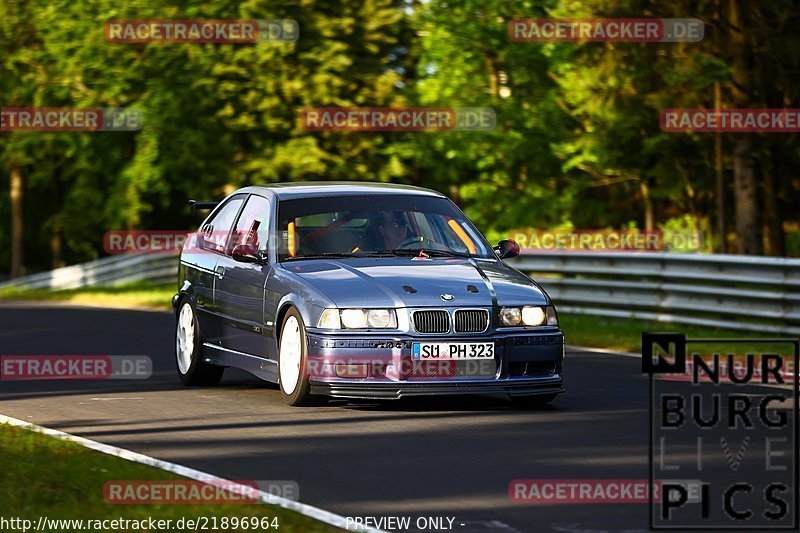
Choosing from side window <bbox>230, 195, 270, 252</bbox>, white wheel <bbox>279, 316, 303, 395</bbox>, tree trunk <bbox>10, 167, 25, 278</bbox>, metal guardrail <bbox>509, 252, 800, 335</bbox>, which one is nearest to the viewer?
white wheel <bbox>279, 316, 303, 395</bbox>

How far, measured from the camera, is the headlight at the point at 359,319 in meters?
10.9

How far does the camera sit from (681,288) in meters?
18.7

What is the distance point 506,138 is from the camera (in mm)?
38875

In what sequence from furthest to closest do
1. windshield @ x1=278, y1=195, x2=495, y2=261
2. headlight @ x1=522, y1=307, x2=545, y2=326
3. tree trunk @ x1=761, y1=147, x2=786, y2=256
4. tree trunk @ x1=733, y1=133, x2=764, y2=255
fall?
tree trunk @ x1=761, y1=147, x2=786, y2=256 → tree trunk @ x1=733, y1=133, x2=764, y2=255 → windshield @ x1=278, y1=195, x2=495, y2=261 → headlight @ x1=522, y1=307, x2=545, y2=326

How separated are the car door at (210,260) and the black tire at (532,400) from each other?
8.27 ft

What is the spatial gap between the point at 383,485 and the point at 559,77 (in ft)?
98.5

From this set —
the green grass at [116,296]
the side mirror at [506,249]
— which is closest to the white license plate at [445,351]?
the side mirror at [506,249]

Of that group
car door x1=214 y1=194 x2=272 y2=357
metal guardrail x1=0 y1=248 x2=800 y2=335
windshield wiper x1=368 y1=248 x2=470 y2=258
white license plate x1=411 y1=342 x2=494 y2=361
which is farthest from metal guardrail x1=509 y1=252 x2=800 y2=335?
white license plate x1=411 y1=342 x2=494 y2=361

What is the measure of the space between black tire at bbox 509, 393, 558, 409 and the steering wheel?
1.36m

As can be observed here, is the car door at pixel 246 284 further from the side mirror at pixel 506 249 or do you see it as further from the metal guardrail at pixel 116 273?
the metal guardrail at pixel 116 273

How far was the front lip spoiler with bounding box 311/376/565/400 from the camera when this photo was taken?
35.7 ft

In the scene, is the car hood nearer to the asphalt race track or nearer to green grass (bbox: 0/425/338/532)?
the asphalt race track

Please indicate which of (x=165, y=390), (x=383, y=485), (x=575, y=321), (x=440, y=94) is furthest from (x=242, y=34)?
(x=383, y=485)

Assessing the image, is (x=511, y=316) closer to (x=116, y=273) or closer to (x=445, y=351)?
(x=445, y=351)
